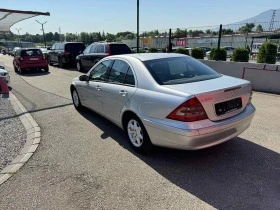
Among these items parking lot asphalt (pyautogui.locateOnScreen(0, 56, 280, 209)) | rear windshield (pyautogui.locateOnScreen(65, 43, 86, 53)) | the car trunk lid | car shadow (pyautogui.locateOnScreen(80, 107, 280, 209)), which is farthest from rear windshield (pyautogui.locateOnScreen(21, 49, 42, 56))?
the car trunk lid

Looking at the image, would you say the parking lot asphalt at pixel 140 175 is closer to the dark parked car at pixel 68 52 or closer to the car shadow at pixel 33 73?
the car shadow at pixel 33 73

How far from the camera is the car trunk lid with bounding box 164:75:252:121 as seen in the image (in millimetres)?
3287

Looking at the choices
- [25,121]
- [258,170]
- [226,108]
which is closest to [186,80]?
[226,108]

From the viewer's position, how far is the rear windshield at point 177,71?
3.82 metres

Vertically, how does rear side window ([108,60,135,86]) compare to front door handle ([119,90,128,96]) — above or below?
above

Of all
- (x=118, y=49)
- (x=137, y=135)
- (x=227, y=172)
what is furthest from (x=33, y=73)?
(x=227, y=172)

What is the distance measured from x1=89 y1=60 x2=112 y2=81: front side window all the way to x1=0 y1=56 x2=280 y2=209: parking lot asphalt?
3.64ft

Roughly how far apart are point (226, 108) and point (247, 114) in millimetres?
515

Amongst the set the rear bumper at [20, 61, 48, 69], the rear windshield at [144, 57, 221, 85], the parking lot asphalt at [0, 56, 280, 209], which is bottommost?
the parking lot asphalt at [0, 56, 280, 209]

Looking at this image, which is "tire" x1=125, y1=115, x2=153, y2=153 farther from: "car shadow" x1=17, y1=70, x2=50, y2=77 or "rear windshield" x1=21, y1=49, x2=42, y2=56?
"rear windshield" x1=21, y1=49, x2=42, y2=56

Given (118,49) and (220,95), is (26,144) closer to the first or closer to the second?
(220,95)

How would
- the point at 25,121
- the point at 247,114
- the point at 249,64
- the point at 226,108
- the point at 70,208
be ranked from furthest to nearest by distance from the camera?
the point at 249,64
the point at 25,121
the point at 247,114
the point at 226,108
the point at 70,208

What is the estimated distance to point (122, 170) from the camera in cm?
364

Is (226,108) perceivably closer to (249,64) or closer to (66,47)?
(249,64)
